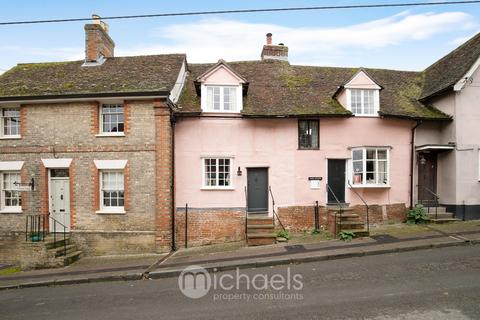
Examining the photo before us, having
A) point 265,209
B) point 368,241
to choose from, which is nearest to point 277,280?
point 368,241

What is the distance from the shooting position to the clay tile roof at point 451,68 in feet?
48.5

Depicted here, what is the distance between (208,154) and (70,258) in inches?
261

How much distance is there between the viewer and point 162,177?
13.2 meters

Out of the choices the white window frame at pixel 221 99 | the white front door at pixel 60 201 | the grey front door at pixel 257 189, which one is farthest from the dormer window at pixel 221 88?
the white front door at pixel 60 201

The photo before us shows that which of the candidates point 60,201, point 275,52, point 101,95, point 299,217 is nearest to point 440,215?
point 299,217

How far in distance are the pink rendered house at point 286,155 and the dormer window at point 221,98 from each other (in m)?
0.04

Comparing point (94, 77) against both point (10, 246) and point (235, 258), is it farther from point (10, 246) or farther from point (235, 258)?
point (235, 258)

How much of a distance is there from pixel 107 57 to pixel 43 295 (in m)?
11.8

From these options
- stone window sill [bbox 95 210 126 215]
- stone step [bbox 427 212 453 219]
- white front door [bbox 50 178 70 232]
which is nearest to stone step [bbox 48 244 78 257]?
white front door [bbox 50 178 70 232]

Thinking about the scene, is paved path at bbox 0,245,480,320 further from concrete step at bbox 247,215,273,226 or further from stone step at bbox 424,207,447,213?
stone step at bbox 424,207,447,213

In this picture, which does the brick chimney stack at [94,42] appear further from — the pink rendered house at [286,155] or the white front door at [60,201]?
the white front door at [60,201]

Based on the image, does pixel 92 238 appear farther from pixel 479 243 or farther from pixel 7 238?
pixel 479 243

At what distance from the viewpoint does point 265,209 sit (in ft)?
47.9

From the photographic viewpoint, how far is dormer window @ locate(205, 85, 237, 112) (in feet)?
47.1
